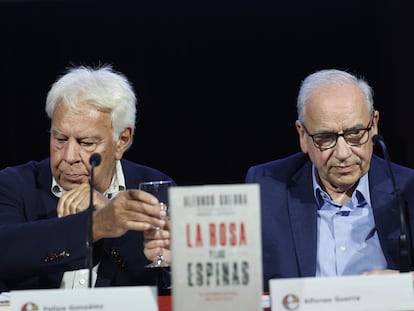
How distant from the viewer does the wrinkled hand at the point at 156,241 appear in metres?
2.23

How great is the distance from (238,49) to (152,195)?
2161mm

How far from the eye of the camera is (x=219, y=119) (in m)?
4.30

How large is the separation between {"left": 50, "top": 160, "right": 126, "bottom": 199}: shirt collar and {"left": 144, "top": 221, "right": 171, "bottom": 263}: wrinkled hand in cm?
68

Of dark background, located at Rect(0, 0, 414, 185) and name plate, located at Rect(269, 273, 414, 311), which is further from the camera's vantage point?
dark background, located at Rect(0, 0, 414, 185)

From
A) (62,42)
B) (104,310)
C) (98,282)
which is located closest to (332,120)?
(98,282)

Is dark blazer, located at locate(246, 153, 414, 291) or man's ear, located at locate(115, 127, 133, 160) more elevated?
man's ear, located at locate(115, 127, 133, 160)

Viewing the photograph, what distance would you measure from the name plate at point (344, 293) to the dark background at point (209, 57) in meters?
2.26

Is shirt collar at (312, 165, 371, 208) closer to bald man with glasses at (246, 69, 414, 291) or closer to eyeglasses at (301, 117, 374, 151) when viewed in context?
bald man with glasses at (246, 69, 414, 291)

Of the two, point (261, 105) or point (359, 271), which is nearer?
point (359, 271)

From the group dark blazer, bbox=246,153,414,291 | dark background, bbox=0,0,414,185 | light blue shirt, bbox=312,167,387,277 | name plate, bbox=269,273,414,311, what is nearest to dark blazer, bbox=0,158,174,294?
dark blazer, bbox=246,153,414,291

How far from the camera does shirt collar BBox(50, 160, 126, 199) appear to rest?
288 cm

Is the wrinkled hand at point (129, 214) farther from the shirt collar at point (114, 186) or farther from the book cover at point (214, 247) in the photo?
the shirt collar at point (114, 186)

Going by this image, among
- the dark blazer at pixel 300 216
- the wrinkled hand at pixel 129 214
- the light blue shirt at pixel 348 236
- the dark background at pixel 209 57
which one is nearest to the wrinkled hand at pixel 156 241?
the wrinkled hand at pixel 129 214

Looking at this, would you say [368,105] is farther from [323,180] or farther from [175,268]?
[175,268]
